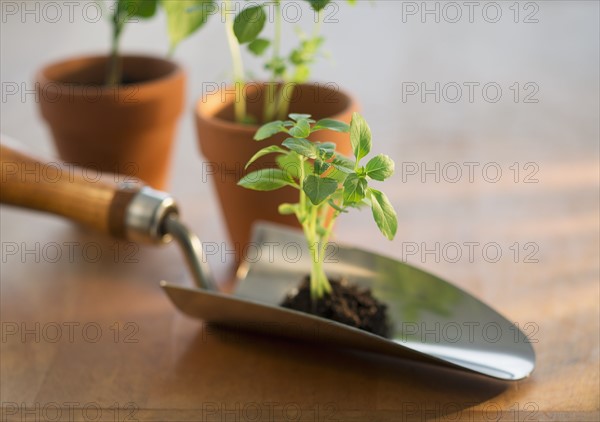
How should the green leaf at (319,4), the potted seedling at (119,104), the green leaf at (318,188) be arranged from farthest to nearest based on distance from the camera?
the potted seedling at (119,104) < the green leaf at (319,4) < the green leaf at (318,188)

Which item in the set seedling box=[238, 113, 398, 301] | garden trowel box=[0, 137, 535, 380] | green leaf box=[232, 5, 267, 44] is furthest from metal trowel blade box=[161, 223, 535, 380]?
green leaf box=[232, 5, 267, 44]

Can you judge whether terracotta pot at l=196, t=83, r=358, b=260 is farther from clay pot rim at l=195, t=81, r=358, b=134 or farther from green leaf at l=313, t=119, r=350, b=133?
green leaf at l=313, t=119, r=350, b=133

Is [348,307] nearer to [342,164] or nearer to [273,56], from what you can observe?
[342,164]

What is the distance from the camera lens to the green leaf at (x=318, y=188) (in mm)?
589

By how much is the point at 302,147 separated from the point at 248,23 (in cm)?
15

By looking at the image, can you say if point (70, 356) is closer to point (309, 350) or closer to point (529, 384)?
point (309, 350)

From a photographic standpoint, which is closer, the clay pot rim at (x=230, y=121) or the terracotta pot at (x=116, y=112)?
the clay pot rim at (x=230, y=121)

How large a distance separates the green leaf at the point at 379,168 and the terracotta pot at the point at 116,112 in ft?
1.23

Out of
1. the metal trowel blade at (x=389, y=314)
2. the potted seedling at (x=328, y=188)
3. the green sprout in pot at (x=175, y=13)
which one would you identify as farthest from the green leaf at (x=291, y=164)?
the green sprout in pot at (x=175, y=13)

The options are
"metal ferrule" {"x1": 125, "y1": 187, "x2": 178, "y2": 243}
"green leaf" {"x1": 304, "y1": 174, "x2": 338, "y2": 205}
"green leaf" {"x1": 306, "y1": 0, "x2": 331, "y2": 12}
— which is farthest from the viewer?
"metal ferrule" {"x1": 125, "y1": 187, "x2": 178, "y2": 243}

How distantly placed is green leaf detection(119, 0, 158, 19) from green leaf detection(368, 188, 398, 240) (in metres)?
0.36

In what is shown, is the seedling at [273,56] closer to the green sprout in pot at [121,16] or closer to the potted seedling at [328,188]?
the green sprout in pot at [121,16]

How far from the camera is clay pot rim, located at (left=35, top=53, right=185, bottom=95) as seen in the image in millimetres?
909

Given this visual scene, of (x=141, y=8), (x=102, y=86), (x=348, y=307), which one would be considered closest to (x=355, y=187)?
(x=348, y=307)
